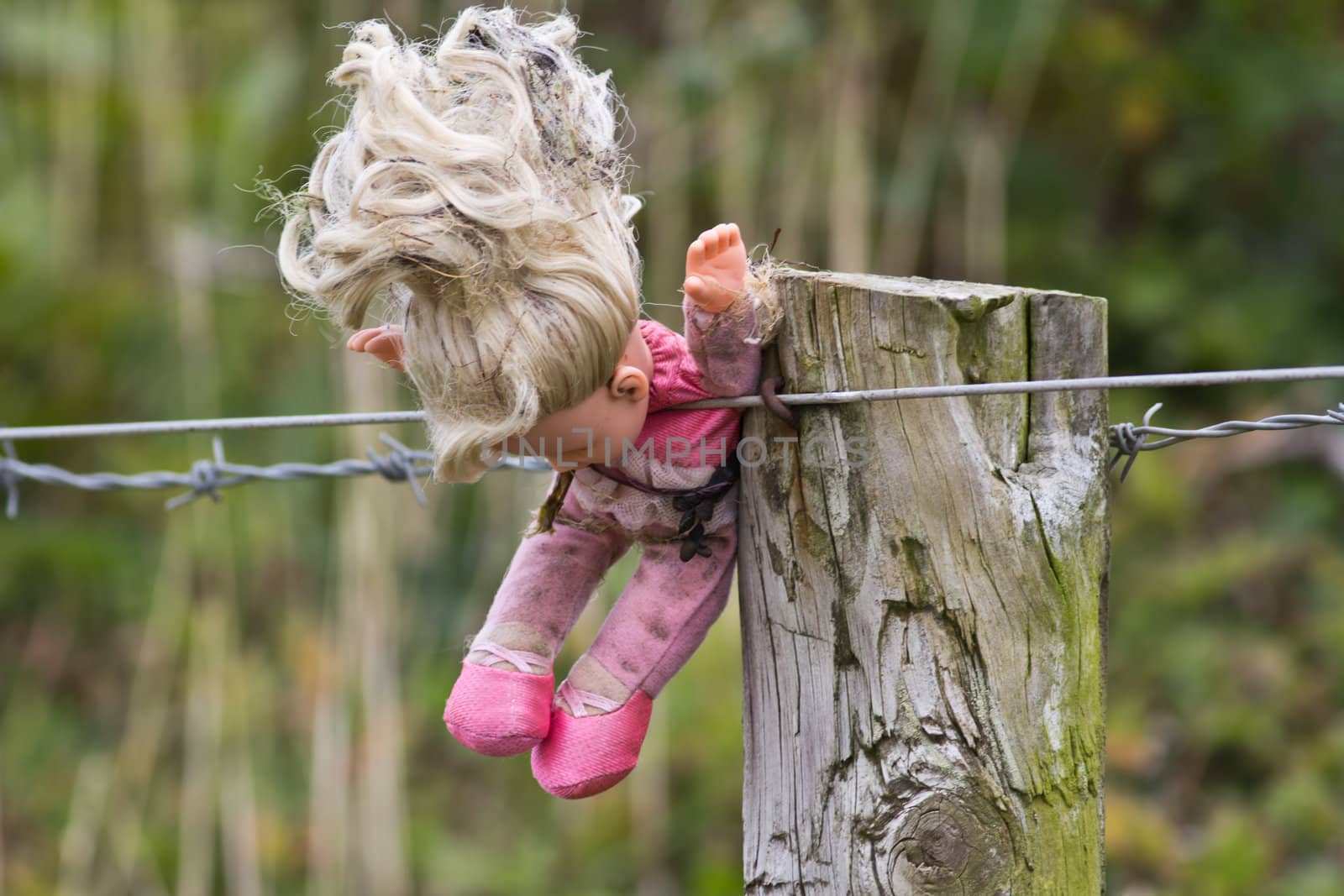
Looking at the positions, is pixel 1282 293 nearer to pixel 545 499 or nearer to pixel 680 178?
pixel 680 178

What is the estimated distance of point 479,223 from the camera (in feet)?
3.84

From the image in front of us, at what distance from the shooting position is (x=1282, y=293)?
4891 mm

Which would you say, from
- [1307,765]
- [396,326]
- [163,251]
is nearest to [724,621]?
[1307,765]

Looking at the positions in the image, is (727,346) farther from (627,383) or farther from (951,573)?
(951,573)

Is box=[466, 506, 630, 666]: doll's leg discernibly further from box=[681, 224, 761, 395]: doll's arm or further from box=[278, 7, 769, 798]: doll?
box=[681, 224, 761, 395]: doll's arm

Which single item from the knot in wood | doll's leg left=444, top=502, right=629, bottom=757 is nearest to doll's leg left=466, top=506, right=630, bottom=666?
doll's leg left=444, top=502, right=629, bottom=757

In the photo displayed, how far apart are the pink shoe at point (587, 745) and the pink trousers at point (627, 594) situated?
3 cm

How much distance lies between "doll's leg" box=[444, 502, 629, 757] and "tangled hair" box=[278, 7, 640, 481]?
0.19 m

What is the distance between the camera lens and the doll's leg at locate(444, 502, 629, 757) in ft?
4.37

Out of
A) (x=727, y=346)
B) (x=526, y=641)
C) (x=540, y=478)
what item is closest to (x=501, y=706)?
(x=526, y=641)

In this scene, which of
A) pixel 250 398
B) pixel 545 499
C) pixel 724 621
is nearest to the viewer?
pixel 545 499

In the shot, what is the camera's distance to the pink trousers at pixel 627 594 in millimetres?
1381

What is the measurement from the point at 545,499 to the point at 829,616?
320mm

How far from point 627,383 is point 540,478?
2077 mm
